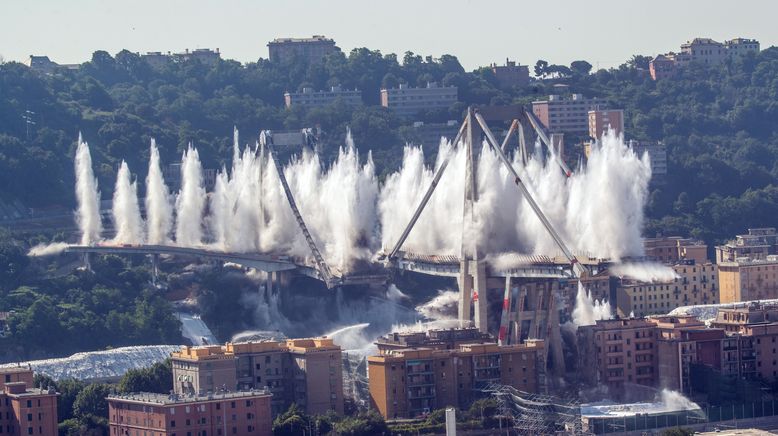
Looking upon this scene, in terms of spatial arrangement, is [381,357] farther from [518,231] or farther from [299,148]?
[299,148]

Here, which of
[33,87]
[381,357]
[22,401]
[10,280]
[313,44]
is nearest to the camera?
[22,401]

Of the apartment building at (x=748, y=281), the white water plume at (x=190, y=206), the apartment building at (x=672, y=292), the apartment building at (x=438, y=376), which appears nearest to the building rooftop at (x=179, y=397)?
the apartment building at (x=438, y=376)

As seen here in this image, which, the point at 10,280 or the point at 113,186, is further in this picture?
the point at 113,186

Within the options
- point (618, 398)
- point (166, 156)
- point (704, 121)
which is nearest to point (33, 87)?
point (166, 156)

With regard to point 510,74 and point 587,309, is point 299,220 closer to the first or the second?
point 587,309

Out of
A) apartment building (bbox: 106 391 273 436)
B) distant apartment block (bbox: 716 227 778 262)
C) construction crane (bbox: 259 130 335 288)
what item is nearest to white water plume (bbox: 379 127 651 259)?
construction crane (bbox: 259 130 335 288)
